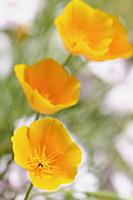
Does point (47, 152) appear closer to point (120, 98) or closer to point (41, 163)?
point (41, 163)

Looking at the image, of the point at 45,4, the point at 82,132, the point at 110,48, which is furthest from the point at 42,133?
the point at 45,4

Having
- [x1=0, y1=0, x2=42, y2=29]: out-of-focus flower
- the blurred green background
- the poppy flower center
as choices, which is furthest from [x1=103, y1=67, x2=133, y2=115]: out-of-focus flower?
the poppy flower center

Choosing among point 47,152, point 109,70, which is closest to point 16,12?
point 109,70

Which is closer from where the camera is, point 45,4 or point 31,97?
point 31,97

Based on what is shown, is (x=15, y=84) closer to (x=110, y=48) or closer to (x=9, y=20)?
(x=9, y=20)

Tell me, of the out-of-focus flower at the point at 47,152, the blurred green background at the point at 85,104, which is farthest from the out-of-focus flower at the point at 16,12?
the out-of-focus flower at the point at 47,152

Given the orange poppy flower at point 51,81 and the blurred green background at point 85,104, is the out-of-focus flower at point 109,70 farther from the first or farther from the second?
the orange poppy flower at point 51,81
